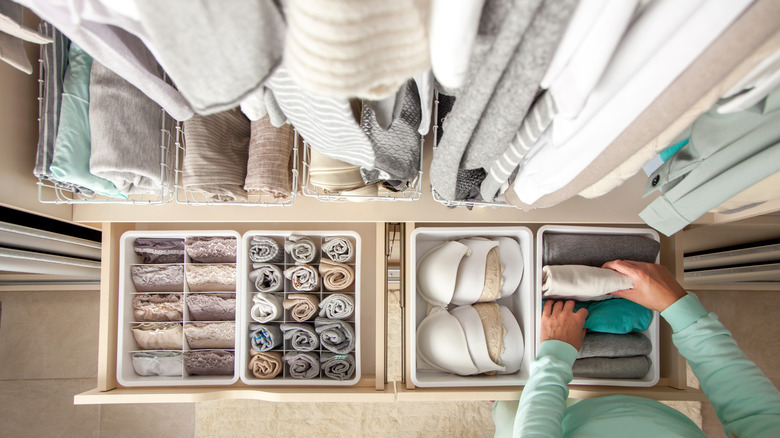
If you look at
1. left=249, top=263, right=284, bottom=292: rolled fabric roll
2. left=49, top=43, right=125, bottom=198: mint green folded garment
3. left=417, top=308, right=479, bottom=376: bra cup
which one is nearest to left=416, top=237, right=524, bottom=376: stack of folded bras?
left=417, top=308, right=479, bottom=376: bra cup

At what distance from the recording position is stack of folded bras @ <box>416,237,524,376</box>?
3.69ft

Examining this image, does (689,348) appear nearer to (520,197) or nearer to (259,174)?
(520,197)

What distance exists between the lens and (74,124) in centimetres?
89

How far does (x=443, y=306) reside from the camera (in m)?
1.18

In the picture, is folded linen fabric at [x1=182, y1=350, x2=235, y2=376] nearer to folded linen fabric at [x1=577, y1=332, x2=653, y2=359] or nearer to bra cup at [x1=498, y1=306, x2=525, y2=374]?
bra cup at [x1=498, y1=306, x2=525, y2=374]

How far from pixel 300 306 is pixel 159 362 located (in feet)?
1.62

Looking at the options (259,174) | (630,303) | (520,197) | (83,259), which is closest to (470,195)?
(520,197)

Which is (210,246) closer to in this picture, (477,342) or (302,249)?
(302,249)

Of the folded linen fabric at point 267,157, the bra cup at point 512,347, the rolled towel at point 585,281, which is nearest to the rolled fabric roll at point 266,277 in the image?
the folded linen fabric at point 267,157

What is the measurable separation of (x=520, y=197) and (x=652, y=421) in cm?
64

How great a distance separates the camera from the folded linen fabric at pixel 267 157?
923 millimetres

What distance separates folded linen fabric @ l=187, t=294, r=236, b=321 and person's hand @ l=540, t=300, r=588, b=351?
95 centimetres

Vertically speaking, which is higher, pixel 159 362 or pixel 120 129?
pixel 120 129

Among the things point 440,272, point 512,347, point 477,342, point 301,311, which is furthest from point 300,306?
point 512,347
